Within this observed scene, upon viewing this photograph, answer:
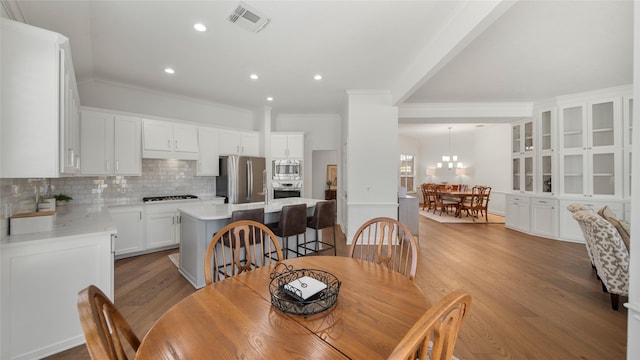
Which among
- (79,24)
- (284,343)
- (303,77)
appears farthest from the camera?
(303,77)

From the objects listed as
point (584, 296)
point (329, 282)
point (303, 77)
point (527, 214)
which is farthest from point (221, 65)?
point (527, 214)

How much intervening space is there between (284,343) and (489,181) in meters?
9.58

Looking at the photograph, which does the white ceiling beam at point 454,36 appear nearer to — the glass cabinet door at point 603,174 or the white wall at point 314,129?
the white wall at point 314,129

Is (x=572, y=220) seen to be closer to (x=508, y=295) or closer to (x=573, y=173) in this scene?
(x=573, y=173)

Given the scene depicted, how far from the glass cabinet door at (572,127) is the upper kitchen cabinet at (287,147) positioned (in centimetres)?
524

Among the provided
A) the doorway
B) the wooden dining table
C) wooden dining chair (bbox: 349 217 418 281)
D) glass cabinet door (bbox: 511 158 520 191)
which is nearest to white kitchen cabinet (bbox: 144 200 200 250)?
wooden dining chair (bbox: 349 217 418 281)

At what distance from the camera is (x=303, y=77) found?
3.88m

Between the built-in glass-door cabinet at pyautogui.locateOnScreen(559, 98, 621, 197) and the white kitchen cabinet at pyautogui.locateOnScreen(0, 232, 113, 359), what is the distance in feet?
23.5

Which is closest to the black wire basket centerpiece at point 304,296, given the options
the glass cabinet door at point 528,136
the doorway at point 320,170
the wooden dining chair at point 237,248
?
the wooden dining chair at point 237,248

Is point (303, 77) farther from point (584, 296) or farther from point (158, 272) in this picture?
point (584, 296)

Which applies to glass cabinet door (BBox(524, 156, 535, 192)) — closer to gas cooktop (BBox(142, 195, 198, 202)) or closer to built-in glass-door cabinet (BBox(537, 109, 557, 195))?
built-in glass-door cabinet (BBox(537, 109, 557, 195))

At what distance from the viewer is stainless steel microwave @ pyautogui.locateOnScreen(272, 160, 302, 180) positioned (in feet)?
18.7

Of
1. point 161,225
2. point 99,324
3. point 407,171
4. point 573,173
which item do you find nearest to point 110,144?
point 161,225

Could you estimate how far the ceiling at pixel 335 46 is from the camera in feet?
7.47
